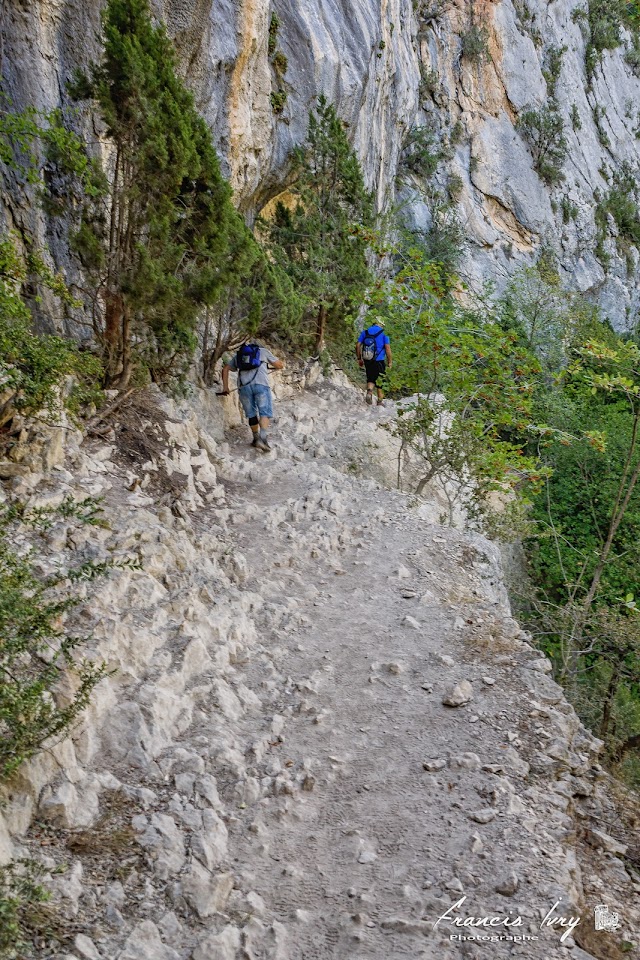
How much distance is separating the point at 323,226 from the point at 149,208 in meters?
6.23

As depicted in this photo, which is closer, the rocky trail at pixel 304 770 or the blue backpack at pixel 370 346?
the rocky trail at pixel 304 770

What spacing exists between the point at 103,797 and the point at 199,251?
16.1ft

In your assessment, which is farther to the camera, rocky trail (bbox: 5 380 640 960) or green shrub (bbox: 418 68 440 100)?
green shrub (bbox: 418 68 440 100)

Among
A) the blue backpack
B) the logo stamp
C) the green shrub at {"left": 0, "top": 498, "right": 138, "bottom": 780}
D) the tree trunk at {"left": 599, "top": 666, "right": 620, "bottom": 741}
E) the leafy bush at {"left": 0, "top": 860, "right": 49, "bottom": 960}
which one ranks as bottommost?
the tree trunk at {"left": 599, "top": 666, "right": 620, "bottom": 741}

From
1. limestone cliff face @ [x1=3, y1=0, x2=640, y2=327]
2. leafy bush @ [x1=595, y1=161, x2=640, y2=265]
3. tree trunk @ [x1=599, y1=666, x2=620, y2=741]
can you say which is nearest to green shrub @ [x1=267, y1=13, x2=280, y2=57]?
limestone cliff face @ [x1=3, y1=0, x2=640, y2=327]

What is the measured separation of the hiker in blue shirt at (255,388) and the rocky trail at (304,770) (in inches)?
104

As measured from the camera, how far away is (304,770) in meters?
3.48

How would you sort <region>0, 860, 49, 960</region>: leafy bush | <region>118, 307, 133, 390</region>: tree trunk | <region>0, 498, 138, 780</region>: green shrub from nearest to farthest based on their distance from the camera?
<region>0, 860, 49, 960</region>: leafy bush
<region>0, 498, 138, 780</region>: green shrub
<region>118, 307, 133, 390</region>: tree trunk

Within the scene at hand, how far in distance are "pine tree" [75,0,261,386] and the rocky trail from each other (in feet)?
4.39

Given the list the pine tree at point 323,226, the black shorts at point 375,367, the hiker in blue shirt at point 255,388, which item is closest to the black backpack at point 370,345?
the black shorts at point 375,367

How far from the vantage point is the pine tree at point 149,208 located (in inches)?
220

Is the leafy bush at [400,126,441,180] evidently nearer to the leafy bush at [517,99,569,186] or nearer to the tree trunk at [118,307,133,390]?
the leafy bush at [517,99,569,186]

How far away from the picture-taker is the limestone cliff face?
8.16m

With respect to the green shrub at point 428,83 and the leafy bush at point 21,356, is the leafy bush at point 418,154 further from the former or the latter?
the leafy bush at point 21,356
